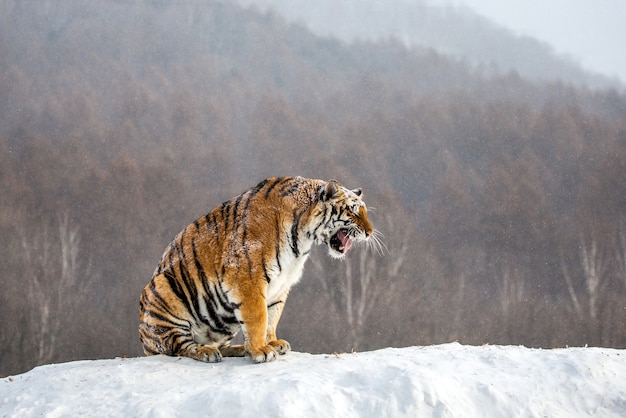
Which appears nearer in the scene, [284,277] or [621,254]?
[284,277]

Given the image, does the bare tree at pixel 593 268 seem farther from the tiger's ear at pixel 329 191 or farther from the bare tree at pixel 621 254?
the tiger's ear at pixel 329 191

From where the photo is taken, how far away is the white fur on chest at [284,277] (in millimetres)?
4594

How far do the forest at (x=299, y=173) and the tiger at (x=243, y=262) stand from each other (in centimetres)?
1227

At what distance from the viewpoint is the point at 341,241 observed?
15.6ft

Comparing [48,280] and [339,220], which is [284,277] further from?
[48,280]

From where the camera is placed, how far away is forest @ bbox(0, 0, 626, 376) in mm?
17734

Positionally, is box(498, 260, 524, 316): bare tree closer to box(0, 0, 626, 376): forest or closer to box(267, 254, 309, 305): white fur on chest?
box(0, 0, 626, 376): forest

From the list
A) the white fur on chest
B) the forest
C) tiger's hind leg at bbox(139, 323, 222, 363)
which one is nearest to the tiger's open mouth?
the white fur on chest

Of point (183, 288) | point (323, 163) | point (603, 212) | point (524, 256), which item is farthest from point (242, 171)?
point (183, 288)

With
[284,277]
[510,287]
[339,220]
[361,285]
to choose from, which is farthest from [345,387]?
[510,287]

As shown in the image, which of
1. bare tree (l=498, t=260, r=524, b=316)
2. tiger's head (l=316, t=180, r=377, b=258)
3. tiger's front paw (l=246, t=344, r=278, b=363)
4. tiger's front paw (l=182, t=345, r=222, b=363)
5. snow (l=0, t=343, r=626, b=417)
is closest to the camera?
snow (l=0, t=343, r=626, b=417)

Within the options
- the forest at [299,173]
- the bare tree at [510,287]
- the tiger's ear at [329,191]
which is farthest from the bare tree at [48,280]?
the tiger's ear at [329,191]

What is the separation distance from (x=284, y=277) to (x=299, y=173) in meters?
16.1

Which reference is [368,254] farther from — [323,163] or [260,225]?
[260,225]
